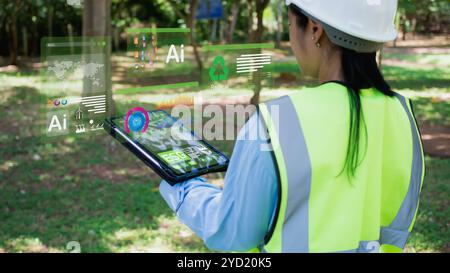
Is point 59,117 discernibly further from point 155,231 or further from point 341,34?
point 155,231

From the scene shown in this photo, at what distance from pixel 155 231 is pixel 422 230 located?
1.95 metres

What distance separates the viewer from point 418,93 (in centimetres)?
1066

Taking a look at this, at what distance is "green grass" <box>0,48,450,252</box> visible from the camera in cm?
376

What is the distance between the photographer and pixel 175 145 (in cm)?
139

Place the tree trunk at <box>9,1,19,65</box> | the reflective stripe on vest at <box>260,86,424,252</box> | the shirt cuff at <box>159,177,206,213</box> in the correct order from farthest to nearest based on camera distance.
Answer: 1. the tree trunk at <box>9,1,19,65</box>
2. the shirt cuff at <box>159,177,206,213</box>
3. the reflective stripe on vest at <box>260,86,424,252</box>

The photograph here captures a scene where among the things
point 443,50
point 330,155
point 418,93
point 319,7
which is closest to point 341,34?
point 319,7

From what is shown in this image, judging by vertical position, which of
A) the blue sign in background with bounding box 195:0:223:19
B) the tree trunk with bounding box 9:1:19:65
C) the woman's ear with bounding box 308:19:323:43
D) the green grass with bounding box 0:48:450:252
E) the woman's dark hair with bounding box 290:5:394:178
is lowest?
the green grass with bounding box 0:48:450:252

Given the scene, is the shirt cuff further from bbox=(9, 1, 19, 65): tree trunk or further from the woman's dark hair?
bbox=(9, 1, 19, 65): tree trunk

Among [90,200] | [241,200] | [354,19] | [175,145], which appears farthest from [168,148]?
[90,200]

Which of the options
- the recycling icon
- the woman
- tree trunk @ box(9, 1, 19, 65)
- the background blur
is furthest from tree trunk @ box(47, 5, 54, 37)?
the woman

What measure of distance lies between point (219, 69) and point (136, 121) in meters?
1.32

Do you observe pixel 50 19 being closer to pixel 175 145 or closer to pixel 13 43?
pixel 13 43

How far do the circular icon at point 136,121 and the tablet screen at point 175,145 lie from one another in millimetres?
10

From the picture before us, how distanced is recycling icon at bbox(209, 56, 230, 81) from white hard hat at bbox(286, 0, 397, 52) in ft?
4.83
